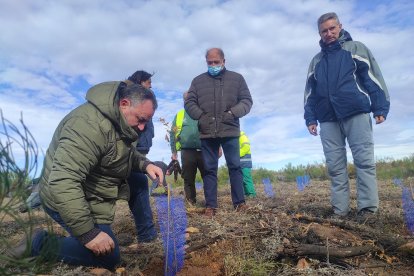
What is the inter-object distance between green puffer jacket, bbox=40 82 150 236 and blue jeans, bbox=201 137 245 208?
1.45 meters

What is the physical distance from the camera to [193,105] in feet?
15.0

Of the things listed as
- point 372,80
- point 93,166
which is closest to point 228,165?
point 372,80

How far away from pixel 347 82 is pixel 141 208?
2.37m

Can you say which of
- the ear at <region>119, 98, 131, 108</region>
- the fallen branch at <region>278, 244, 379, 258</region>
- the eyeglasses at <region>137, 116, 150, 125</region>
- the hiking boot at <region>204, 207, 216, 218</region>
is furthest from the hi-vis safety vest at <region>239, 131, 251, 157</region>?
the ear at <region>119, 98, 131, 108</region>

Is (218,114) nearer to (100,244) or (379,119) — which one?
(379,119)

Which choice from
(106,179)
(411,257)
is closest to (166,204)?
(106,179)

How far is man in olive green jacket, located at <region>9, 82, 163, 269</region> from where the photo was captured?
245 cm

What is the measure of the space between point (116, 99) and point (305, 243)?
5.79 feet

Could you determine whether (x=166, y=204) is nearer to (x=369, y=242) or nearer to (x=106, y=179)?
(x=106, y=179)

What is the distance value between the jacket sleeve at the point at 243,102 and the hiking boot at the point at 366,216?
1.57 m

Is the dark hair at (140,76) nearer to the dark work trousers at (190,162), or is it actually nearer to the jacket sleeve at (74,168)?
the dark work trousers at (190,162)

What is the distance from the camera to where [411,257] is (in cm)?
303

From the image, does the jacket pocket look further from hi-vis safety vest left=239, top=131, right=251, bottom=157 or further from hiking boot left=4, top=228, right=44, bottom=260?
hiking boot left=4, top=228, right=44, bottom=260

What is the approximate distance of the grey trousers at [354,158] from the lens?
4016mm
